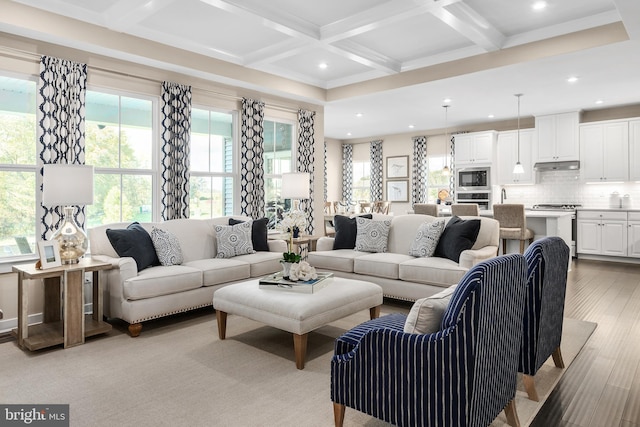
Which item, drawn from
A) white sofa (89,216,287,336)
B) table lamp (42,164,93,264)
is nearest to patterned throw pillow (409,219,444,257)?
white sofa (89,216,287,336)

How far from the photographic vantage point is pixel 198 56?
514 centimetres

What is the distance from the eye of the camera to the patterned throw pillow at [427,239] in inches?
180

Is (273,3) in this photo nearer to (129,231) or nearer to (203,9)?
(203,9)

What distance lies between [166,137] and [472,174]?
252 inches

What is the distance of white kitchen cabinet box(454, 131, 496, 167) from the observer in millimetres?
8664

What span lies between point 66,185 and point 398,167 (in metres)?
8.24

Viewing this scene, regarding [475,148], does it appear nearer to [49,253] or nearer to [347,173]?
[347,173]

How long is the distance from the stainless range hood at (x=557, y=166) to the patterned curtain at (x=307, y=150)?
14.9 ft

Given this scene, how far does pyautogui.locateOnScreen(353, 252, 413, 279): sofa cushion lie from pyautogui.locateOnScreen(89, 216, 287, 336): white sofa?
96 cm

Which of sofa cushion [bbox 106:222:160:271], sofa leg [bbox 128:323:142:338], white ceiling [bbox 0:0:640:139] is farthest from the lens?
white ceiling [bbox 0:0:640:139]

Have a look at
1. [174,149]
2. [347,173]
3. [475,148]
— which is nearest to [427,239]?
[174,149]

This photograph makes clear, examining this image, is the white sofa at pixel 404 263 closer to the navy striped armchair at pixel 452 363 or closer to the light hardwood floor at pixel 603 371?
the light hardwood floor at pixel 603 371

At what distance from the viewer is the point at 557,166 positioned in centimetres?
792

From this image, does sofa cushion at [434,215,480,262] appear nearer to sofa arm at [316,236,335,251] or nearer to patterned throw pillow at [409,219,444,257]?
patterned throw pillow at [409,219,444,257]
